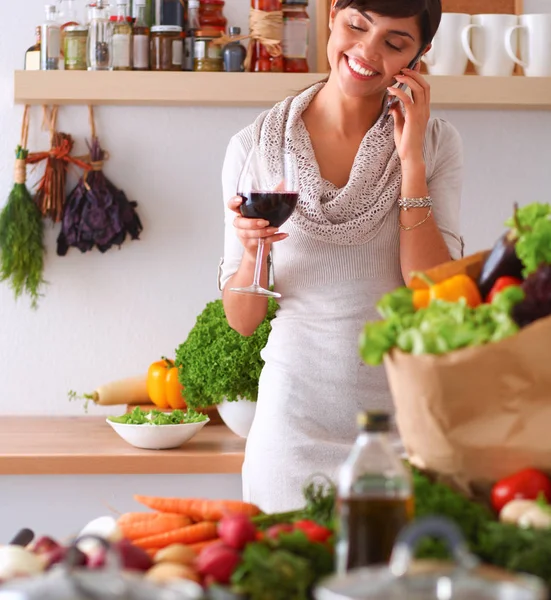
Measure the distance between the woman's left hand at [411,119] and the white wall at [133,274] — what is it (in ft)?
3.76

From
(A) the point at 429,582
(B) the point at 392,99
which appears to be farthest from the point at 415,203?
(A) the point at 429,582

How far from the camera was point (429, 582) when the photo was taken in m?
0.72

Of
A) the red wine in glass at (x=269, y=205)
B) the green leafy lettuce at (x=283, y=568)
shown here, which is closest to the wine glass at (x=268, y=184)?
the red wine in glass at (x=269, y=205)

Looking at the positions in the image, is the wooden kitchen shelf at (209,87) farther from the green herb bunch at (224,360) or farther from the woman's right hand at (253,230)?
the woman's right hand at (253,230)

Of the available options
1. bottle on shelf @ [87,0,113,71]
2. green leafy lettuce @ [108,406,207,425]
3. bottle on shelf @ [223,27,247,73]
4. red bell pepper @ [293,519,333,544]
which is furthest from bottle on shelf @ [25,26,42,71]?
red bell pepper @ [293,519,333,544]

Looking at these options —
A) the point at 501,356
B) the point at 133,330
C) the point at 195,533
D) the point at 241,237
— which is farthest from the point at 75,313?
the point at 501,356

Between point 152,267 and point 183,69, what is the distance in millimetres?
575

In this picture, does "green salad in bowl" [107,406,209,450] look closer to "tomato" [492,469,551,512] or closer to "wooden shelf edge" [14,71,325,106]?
"wooden shelf edge" [14,71,325,106]

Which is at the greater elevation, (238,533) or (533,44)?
(533,44)

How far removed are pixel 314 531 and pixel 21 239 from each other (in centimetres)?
192

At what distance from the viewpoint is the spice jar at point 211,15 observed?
2.69 metres

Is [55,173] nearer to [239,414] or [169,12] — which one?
[169,12]

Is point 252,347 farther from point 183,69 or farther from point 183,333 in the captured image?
point 183,69

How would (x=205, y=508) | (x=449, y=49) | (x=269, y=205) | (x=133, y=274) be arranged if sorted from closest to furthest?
(x=205, y=508)
(x=269, y=205)
(x=449, y=49)
(x=133, y=274)
